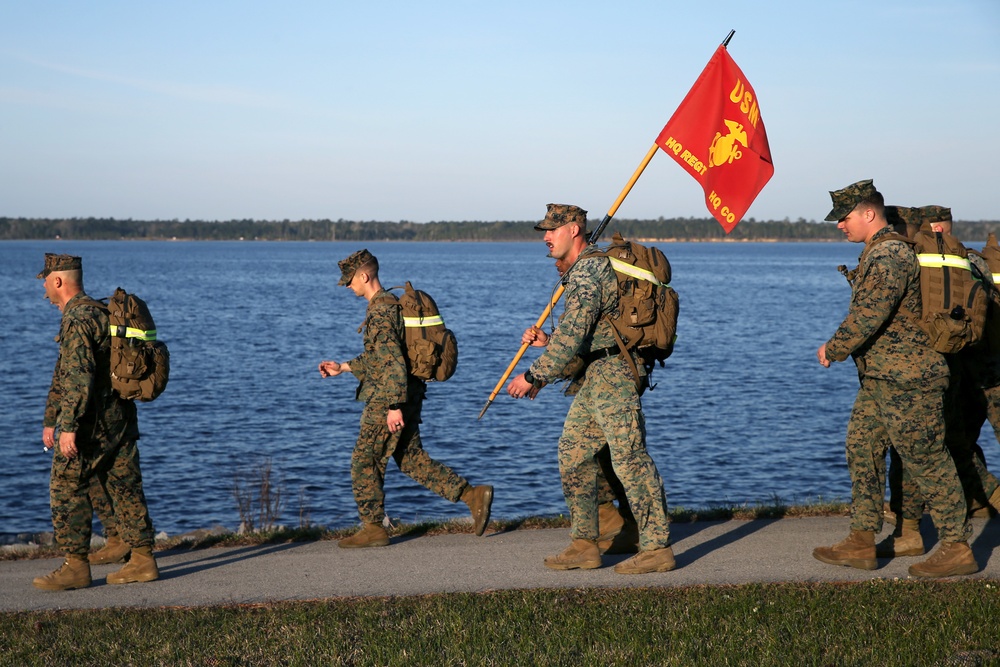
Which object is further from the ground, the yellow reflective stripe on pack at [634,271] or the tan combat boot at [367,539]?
the yellow reflective stripe on pack at [634,271]

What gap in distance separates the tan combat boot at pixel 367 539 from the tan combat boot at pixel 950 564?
3.81 meters

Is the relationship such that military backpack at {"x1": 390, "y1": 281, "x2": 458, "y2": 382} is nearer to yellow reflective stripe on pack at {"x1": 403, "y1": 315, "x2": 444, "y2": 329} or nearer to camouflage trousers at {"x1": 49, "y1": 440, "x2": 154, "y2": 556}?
yellow reflective stripe on pack at {"x1": 403, "y1": 315, "x2": 444, "y2": 329}

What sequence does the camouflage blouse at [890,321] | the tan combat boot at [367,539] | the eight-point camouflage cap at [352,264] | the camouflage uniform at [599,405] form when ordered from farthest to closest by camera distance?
the eight-point camouflage cap at [352,264], the tan combat boot at [367,539], the camouflage uniform at [599,405], the camouflage blouse at [890,321]

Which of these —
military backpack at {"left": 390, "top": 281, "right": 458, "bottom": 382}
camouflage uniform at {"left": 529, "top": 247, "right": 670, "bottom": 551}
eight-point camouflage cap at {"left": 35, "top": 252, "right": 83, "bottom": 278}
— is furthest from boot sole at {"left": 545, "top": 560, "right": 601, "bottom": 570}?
eight-point camouflage cap at {"left": 35, "top": 252, "right": 83, "bottom": 278}

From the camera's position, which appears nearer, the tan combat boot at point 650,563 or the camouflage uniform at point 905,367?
the camouflage uniform at point 905,367

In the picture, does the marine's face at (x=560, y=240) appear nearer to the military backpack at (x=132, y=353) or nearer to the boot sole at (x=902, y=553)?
the military backpack at (x=132, y=353)

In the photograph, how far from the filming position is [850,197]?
726 cm

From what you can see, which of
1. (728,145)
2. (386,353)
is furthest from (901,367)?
(386,353)

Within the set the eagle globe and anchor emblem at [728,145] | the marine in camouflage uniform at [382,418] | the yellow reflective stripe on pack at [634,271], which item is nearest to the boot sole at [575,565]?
the marine in camouflage uniform at [382,418]

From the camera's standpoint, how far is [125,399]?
24.7 ft

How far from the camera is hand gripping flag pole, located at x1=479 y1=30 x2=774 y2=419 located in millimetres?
8875

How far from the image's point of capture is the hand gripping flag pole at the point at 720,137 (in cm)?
888

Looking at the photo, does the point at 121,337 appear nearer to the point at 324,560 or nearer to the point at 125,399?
the point at 125,399

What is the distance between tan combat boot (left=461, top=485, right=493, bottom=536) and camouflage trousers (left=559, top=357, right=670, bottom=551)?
3.73 ft
